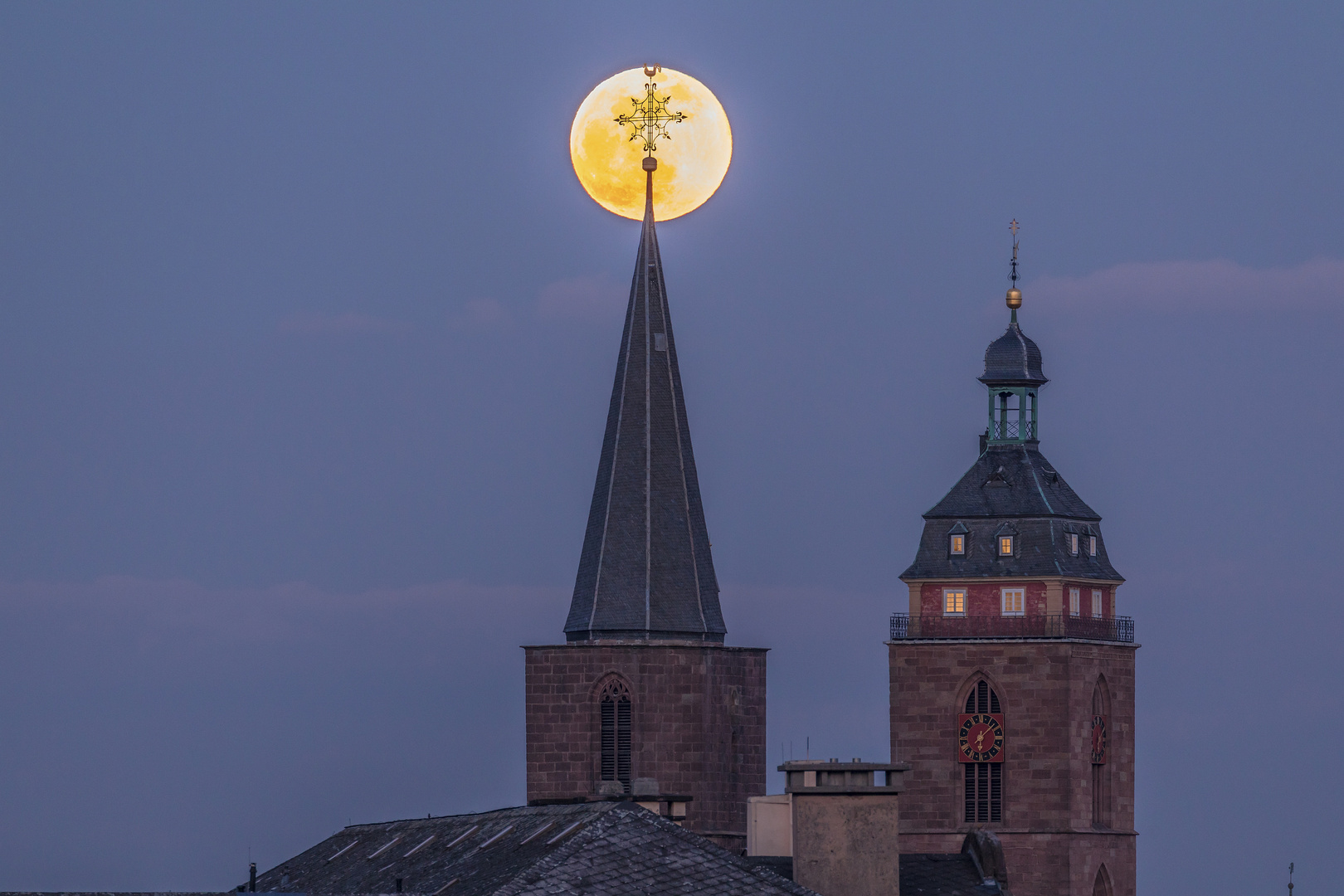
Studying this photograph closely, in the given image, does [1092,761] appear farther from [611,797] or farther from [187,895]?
[187,895]

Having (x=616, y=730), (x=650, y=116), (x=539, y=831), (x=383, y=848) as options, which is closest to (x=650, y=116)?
(x=650, y=116)

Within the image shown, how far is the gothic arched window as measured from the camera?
16325 centimetres

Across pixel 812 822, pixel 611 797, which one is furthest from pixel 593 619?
pixel 812 822

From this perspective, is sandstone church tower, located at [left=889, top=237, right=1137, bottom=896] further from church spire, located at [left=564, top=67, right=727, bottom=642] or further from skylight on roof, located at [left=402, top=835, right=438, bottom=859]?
skylight on roof, located at [left=402, top=835, right=438, bottom=859]

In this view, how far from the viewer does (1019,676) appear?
6471 inches

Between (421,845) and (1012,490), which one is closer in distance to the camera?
(421,845)

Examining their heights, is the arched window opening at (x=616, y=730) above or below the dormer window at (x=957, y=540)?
Answer: below

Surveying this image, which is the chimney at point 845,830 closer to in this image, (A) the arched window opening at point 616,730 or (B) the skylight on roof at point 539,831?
(B) the skylight on roof at point 539,831

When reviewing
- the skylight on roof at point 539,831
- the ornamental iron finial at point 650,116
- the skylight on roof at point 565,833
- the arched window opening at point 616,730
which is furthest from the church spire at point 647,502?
the skylight on roof at point 565,833

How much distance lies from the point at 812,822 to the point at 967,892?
1389 centimetres

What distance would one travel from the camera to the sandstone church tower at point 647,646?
5837 inches

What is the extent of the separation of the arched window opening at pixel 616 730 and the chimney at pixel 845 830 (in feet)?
109

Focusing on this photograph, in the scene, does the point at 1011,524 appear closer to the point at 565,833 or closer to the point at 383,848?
the point at 383,848

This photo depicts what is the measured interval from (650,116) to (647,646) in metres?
18.8
